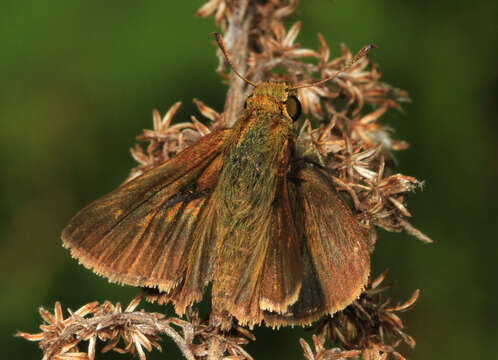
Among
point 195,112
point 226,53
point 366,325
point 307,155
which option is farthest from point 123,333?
point 195,112

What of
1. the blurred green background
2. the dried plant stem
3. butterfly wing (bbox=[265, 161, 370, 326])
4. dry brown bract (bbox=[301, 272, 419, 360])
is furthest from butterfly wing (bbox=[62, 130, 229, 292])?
the blurred green background

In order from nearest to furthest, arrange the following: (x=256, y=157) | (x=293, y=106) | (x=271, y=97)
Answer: (x=256, y=157) → (x=271, y=97) → (x=293, y=106)

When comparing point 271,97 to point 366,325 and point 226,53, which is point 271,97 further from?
point 366,325

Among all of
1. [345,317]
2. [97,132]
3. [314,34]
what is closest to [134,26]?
[97,132]

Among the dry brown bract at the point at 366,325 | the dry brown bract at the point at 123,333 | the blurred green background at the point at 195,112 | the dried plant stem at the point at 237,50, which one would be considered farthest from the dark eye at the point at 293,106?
the blurred green background at the point at 195,112

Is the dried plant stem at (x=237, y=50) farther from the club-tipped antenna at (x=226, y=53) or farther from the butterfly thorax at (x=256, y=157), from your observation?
the butterfly thorax at (x=256, y=157)

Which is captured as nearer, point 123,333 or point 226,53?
point 123,333

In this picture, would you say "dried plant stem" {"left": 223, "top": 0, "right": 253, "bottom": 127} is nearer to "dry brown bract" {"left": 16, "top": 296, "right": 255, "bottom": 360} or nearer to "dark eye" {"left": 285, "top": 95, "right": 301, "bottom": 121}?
"dark eye" {"left": 285, "top": 95, "right": 301, "bottom": 121}
